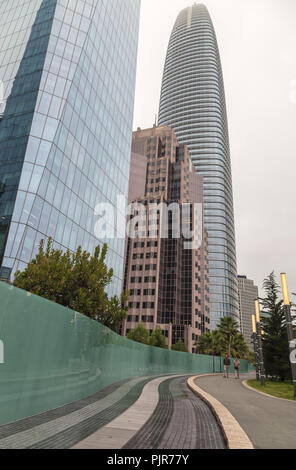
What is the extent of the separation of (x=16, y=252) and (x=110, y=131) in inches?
1032

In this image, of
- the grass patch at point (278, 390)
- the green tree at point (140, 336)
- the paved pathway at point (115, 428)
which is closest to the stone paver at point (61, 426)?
the paved pathway at point (115, 428)

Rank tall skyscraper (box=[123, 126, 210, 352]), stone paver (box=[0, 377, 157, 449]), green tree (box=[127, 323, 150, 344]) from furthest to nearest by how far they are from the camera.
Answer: tall skyscraper (box=[123, 126, 210, 352]) → green tree (box=[127, 323, 150, 344]) → stone paver (box=[0, 377, 157, 449])

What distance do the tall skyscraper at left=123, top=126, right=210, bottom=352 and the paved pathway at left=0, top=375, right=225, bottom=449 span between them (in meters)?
78.4

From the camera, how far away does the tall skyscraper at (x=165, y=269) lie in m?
88.5

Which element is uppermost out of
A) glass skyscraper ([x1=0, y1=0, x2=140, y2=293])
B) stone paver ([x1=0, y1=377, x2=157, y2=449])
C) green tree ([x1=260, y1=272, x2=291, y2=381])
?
glass skyscraper ([x1=0, y1=0, x2=140, y2=293])

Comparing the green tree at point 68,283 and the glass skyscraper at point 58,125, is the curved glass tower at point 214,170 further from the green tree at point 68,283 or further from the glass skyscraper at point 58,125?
the green tree at point 68,283

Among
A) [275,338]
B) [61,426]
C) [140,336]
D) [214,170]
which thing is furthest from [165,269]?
[214,170]

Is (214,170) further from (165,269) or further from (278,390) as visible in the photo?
(278,390)

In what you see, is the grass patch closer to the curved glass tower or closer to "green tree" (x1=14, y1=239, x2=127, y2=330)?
"green tree" (x1=14, y1=239, x2=127, y2=330)

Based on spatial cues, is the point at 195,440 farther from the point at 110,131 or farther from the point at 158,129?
the point at 158,129

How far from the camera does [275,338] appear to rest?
30047mm

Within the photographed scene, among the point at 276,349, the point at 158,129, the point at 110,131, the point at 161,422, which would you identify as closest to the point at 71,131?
the point at 110,131

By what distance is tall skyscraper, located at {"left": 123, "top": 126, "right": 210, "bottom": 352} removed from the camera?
88.5 metres

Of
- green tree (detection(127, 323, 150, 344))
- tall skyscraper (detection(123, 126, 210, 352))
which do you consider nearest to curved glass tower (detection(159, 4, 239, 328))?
tall skyscraper (detection(123, 126, 210, 352))
